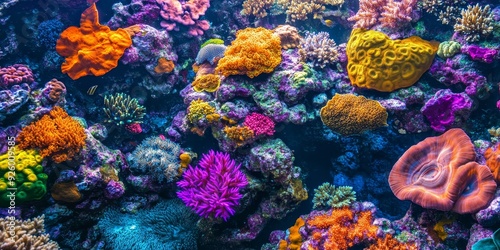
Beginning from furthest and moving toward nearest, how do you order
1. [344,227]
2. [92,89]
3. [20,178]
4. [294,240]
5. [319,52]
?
[92,89], [319,52], [294,240], [344,227], [20,178]

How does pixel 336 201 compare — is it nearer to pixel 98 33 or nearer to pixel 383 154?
pixel 383 154

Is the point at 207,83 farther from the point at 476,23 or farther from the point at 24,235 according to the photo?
the point at 476,23

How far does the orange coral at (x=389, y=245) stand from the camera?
3863 millimetres

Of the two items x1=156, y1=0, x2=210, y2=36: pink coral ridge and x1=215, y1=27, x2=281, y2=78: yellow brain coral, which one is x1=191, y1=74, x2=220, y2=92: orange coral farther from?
x1=156, y1=0, x2=210, y2=36: pink coral ridge

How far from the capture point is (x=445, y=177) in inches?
154

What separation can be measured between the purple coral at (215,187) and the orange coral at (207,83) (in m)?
1.44

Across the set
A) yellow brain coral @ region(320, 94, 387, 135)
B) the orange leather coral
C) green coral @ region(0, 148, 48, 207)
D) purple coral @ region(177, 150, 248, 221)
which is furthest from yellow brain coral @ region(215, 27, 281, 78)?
green coral @ region(0, 148, 48, 207)

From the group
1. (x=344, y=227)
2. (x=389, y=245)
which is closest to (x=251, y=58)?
(x=344, y=227)

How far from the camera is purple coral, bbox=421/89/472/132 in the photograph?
14.6ft

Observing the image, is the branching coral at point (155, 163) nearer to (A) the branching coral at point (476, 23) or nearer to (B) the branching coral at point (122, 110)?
(B) the branching coral at point (122, 110)

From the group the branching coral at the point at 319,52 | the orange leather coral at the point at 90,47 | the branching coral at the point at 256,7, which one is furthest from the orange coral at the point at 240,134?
the branching coral at the point at 256,7

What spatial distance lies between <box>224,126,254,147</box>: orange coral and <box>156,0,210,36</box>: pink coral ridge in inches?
123

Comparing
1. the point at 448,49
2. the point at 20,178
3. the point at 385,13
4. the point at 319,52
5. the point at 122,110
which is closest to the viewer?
the point at 20,178

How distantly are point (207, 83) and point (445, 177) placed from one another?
399cm
